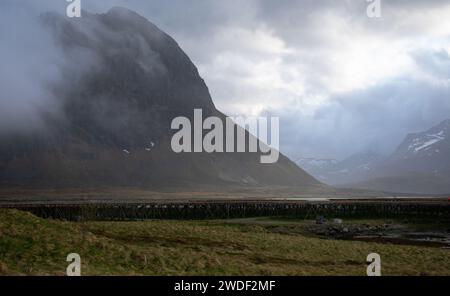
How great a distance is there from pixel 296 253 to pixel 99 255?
12.9 meters

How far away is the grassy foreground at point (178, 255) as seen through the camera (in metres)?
20.4

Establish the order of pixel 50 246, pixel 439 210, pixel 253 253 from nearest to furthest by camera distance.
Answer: pixel 50 246 → pixel 253 253 → pixel 439 210

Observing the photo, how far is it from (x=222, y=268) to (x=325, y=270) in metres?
5.39

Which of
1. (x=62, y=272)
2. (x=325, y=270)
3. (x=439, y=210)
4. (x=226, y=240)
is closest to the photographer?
(x=62, y=272)

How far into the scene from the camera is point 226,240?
33.0m

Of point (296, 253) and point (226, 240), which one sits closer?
point (296, 253)

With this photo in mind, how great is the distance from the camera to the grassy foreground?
20.4 meters

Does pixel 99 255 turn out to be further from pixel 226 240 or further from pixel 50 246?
pixel 226 240

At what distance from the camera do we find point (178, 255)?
24.4 m

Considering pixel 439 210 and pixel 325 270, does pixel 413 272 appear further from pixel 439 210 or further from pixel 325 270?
pixel 439 210

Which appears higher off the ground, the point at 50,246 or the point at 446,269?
the point at 50,246
